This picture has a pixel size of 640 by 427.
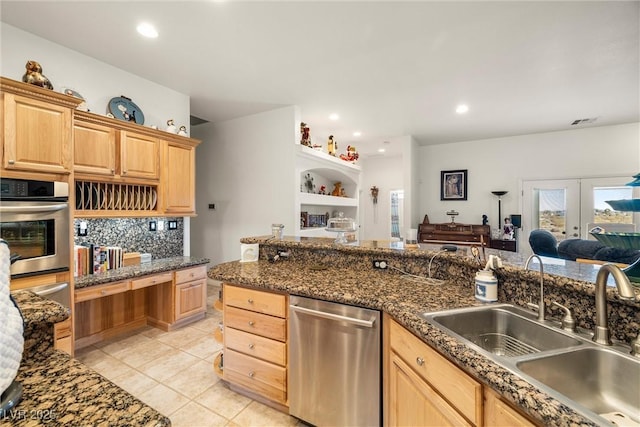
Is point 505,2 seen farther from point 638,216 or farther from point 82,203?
point 638,216

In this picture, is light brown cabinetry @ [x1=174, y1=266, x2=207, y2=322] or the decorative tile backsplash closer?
the decorative tile backsplash

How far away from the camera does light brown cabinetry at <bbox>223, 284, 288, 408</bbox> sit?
5.95 feet

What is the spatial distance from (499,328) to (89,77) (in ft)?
13.3

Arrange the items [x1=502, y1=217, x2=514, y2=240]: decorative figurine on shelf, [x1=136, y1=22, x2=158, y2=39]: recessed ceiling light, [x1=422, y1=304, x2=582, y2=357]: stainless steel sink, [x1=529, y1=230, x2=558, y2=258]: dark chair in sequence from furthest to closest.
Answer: [x1=502, y1=217, x2=514, y2=240]: decorative figurine on shelf, [x1=529, y1=230, x2=558, y2=258]: dark chair, [x1=136, y1=22, x2=158, y2=39]: recessed ceiling light, [x1=422, y1=304, x2=582, y2=357]: stainless steel sink

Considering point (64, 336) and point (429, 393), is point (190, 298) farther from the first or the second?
point (429, 393)

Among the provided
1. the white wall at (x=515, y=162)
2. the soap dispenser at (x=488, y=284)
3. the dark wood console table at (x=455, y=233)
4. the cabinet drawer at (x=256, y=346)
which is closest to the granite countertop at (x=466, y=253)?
the soap dispenser at (x=488, y=284)

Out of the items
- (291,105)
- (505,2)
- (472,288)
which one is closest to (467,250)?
(472,288)

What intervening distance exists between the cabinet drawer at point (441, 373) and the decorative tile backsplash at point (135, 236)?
300 cm

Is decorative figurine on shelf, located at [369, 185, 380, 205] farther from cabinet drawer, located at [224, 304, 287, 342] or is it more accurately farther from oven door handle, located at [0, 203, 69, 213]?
oven door handle, located at [0, 203, 69, 213]

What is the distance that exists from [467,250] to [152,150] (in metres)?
3.28

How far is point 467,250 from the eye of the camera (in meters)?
2.04

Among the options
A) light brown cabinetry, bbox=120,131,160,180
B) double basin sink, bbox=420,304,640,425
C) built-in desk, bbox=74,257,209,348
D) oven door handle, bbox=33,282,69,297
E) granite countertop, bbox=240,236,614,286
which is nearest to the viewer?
double basin sink, bbox=420,304,640,425

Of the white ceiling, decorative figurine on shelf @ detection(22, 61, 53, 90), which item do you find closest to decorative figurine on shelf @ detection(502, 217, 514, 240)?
the white ceiling

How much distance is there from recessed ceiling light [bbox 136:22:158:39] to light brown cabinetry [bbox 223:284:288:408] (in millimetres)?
2269
